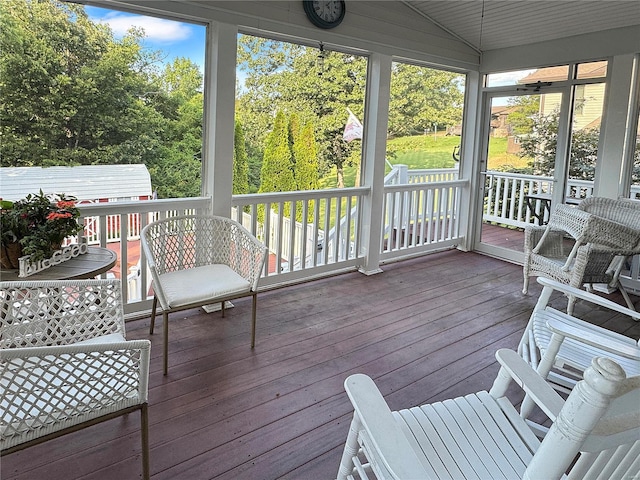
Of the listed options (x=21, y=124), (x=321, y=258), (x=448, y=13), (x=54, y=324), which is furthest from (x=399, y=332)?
(x=448, y=13)

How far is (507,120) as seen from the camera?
5062mm

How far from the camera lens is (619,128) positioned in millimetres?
4070

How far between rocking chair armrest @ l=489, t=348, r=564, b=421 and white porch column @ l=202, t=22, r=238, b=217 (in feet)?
7.95

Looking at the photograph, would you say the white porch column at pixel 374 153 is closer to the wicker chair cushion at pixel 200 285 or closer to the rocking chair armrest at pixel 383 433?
the wicker chair cushion at pixel 200 285

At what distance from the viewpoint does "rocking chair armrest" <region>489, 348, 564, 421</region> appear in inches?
47.9

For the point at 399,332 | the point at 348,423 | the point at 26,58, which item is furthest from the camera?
the point at 399,332

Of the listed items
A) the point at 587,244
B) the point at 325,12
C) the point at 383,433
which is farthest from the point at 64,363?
the point at 587,244

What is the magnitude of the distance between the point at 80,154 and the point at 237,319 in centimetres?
148

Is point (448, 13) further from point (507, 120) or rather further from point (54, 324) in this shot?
point (54, 324)

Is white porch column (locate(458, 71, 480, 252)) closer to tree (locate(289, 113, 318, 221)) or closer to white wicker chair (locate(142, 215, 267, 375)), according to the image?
tree (locate(289, 113, 318, 221))

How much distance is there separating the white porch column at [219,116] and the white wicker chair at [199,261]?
0.84 ft

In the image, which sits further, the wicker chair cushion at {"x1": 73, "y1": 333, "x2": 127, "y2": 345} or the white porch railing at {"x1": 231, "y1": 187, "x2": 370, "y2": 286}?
the white porch railing at {"x1": 231, "y1": 187, "x2": 370, "y2": 286}

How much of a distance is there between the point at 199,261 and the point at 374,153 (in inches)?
77.1

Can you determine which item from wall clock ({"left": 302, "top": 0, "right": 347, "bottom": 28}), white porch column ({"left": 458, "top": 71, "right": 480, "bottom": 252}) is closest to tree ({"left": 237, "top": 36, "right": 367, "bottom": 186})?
wall clock ({"left": 302, "top": 0, "right": 347, "bottom": 28})
